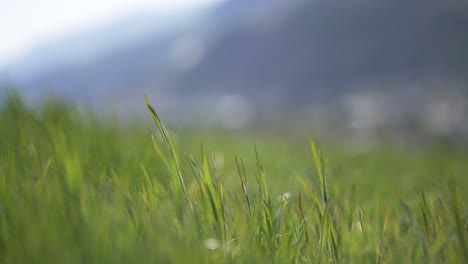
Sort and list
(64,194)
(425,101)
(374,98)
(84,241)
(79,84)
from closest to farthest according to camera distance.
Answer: (84,241) → (64,194) → (79,84) → (425,101) → (374,98)

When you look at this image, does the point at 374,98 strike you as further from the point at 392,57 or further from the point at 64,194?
the point at 64,194

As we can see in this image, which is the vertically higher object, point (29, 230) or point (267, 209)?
point (29, 230)

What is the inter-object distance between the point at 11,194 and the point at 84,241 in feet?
0.97

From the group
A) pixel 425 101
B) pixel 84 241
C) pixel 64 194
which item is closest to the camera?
pixel 84 241

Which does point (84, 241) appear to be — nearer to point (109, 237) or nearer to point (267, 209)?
point (109, 237)

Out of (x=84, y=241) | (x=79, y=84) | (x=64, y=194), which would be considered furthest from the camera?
(x=79, y=84)

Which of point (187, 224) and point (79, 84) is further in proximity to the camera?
point (79, 84)

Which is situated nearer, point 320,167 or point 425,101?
point 320,167

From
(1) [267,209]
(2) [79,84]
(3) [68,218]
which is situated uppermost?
(2) [79,84]

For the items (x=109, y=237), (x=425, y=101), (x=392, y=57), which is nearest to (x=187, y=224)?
(x=109, y=237)

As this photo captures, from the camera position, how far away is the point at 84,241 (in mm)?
842

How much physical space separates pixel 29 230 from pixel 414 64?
196 m

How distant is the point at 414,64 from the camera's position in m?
181

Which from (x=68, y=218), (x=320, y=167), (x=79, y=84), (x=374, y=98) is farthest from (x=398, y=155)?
(x=374, y=98)
